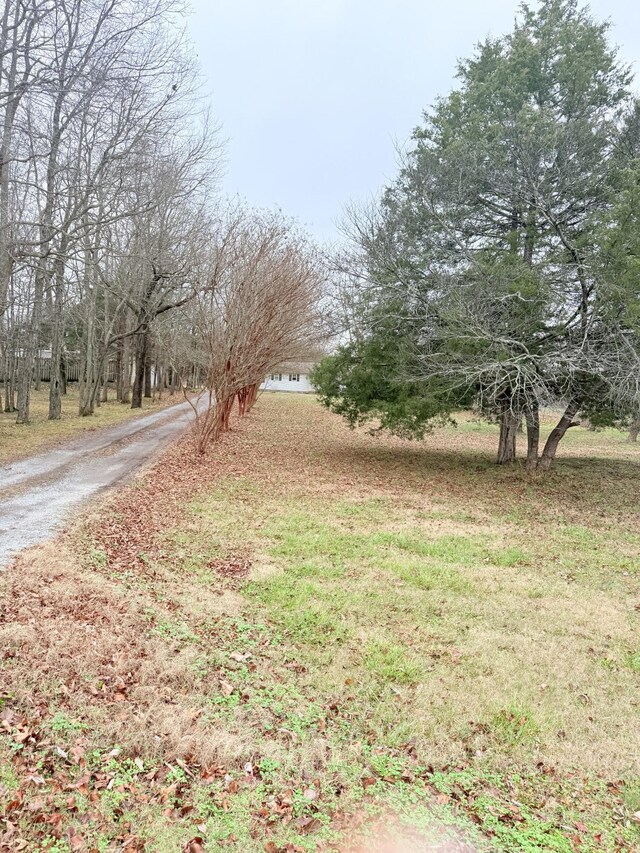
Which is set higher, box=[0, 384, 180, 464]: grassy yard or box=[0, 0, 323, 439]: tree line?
box=[0, 0, 323, 439]: tree line

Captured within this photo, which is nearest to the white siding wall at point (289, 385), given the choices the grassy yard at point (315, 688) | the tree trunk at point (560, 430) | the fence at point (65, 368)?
the fence at point (65, 368)

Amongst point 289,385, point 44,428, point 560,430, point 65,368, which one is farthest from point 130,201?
point 289,385

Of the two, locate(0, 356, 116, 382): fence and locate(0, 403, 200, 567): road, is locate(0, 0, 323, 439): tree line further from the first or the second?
locate(0, 356, 116, 382): fence

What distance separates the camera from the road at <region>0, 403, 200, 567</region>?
676 cm

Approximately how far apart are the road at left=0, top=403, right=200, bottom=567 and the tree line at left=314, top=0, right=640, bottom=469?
655cm

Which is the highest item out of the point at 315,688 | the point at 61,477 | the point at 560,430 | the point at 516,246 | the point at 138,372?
the point at 516,246

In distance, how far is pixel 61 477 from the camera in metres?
9.98

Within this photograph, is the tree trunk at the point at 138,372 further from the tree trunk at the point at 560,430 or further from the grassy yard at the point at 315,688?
the tree trunk at the point at 560,430

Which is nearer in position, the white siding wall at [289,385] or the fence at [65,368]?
the fence at [65,368]

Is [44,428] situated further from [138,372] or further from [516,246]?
[516,246]

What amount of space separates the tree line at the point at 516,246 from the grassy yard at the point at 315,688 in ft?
14.6

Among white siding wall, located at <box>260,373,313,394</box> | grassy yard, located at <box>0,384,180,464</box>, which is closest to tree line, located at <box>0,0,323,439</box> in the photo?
grassy yard, located at <box>0,384,180,464</box>

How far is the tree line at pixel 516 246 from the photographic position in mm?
10656

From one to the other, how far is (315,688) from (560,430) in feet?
38.8
